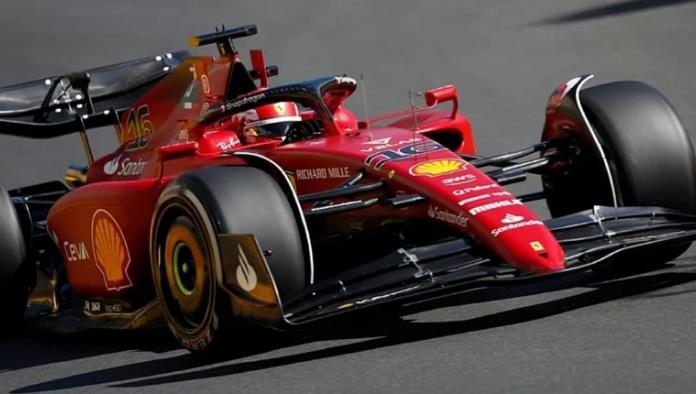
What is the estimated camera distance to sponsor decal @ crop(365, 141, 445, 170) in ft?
23.4

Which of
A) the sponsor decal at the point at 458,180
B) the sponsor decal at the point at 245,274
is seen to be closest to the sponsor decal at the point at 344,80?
the sponsor decal at the point at 458,180

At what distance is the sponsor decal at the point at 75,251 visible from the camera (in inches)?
312

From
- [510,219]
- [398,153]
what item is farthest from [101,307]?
[510,219]

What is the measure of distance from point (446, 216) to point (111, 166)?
248 cm

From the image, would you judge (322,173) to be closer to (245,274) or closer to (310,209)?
(310,209)

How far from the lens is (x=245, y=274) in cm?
654

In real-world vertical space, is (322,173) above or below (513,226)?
above

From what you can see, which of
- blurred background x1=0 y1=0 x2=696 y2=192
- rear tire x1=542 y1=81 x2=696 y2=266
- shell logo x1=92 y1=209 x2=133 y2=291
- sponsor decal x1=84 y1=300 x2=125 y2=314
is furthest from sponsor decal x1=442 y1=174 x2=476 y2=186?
blurred background x1=0 y1=0 x2=696 y2=192

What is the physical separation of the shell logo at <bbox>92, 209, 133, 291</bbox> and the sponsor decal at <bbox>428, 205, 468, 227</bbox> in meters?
1.57

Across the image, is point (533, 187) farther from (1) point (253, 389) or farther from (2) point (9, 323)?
(1) point (253, 389)

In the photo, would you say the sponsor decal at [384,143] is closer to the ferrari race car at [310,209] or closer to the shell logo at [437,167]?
the ferrari race car at [310,209]

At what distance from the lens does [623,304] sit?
22.4 ft

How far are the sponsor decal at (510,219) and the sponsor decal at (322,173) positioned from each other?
0.88 m

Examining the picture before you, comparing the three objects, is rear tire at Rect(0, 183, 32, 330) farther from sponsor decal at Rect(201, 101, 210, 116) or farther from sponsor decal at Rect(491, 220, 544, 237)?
sponsor decal at Rect(491, 220, 544, 237)
